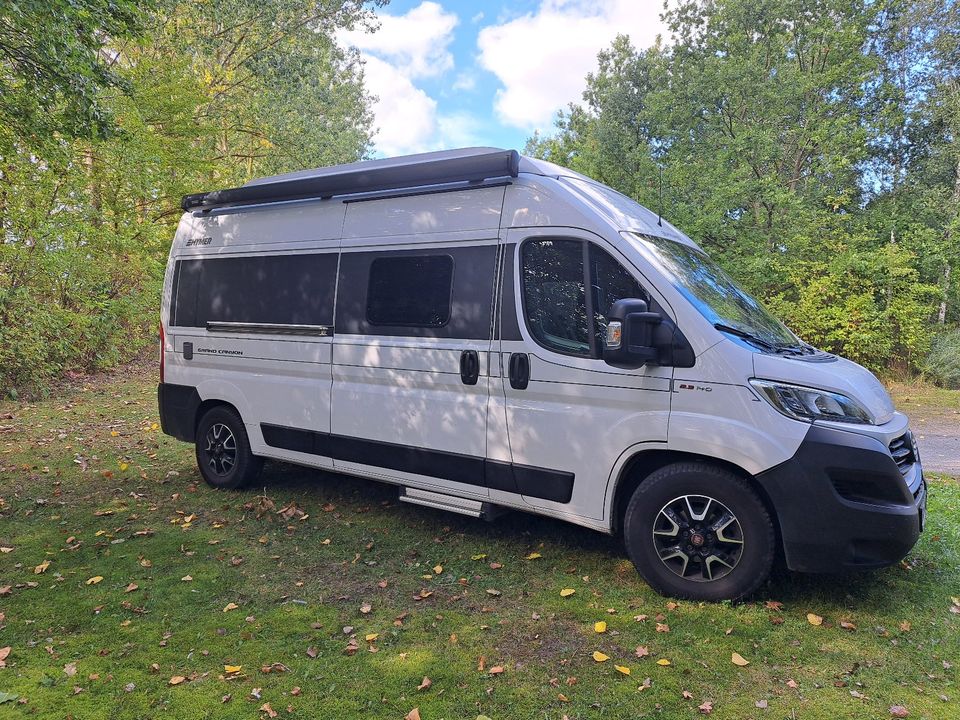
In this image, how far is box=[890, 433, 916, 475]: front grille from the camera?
362 centimetres

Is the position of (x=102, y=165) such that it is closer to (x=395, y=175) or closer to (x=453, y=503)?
(x=395, y=175)

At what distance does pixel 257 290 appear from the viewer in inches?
232

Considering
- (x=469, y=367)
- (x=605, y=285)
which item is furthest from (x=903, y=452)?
(x=469, y=367)

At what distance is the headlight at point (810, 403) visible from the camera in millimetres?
3576

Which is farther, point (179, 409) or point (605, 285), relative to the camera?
point (179, 409)

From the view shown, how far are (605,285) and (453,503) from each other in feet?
6.26

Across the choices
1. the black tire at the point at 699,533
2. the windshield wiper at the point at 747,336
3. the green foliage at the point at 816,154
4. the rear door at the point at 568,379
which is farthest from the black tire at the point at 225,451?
the green foliage at the point at 816,154

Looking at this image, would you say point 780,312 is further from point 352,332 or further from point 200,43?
point 200,43

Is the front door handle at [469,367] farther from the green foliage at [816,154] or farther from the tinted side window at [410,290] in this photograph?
the green foliage at [816,154]

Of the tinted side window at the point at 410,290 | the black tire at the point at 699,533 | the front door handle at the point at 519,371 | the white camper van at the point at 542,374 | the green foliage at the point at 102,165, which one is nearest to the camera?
the white camper van at the point at 542,374

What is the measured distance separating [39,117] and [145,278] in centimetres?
647

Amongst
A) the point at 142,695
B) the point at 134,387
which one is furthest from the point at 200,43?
the point at 142,695

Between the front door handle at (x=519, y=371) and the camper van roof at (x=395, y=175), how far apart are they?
125 centimetres

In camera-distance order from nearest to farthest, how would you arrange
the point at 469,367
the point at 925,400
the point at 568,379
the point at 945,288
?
the point at 568,379, the point at 469,367, the point at 925,400, the point at 945,288
